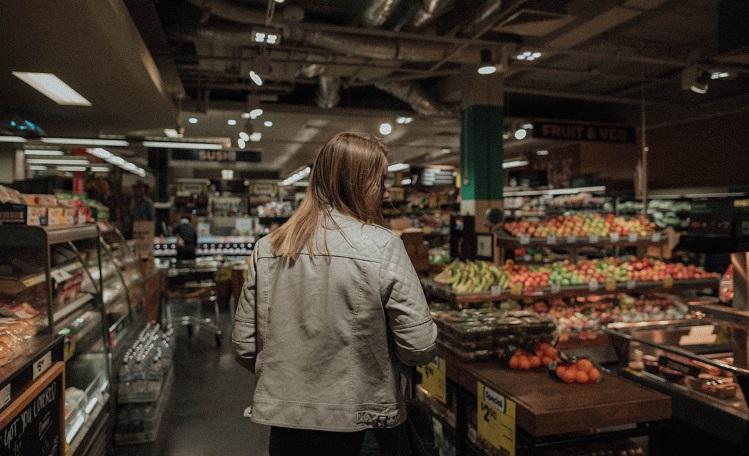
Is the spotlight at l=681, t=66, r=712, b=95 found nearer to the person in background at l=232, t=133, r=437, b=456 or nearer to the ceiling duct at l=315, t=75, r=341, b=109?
the ceiling duct at l=315, t=75, r=341, b=109

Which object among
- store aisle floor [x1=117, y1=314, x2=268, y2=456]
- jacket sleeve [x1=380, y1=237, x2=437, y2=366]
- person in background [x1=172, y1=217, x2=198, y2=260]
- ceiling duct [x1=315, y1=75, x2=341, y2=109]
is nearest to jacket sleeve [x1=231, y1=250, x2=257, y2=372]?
jacket sleeve [x1=380, y1=237, x2=437, y2=366]

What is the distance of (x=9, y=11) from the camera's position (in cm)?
324

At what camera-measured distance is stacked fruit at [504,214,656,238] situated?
616cm

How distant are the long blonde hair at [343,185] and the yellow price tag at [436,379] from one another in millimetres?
1597

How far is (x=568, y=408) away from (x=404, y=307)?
1.08 metres

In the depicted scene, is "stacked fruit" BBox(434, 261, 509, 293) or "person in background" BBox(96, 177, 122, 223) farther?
"person in background" BBox(96, 177, 122, 223)

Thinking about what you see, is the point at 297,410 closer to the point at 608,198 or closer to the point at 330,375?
the point at 330,375

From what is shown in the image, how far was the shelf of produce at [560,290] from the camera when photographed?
5078mm

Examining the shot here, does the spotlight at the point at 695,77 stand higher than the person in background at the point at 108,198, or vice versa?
the spotlight at the point at 695,77

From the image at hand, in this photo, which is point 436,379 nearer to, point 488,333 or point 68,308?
point 488,333

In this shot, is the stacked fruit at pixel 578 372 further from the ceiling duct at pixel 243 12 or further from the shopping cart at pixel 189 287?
the shopping cart at pixel 189 287

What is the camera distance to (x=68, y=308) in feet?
10.6

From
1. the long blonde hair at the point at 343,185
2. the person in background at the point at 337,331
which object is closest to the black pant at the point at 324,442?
the person in background at the point at 337,331

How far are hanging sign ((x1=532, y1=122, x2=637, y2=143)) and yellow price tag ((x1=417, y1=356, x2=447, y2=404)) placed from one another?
6.65 m
